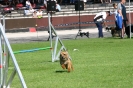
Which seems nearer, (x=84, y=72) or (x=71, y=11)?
(x=84, y=72)

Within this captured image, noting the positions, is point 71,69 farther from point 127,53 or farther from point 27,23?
point 27,23

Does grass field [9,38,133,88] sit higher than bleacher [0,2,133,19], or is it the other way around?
grass field [9,38,133,88]

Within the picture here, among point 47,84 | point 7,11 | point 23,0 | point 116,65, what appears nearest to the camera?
point 47,84

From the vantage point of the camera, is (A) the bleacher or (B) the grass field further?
(A) the bleacher

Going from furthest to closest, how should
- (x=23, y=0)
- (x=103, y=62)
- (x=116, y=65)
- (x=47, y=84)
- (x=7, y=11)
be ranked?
(x=23, y=0) → (x=7, y=11) → (x=103, y=62) → (x=116, y=65) → (x=47, y=84)

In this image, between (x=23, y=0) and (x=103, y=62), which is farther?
(x=23, y=0)

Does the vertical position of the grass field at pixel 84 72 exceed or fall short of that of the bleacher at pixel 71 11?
it exceeds it

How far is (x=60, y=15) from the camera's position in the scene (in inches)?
1793

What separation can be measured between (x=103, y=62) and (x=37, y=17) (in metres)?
26.7

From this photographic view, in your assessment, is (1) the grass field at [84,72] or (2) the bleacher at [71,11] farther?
(2) the bleacher at [71,11]

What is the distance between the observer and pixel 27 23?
139ft

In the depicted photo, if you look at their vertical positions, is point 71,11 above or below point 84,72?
below

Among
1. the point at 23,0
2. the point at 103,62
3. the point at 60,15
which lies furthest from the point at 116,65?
the point at 23,0

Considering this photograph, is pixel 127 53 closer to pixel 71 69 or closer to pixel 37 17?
pixel 71 69
